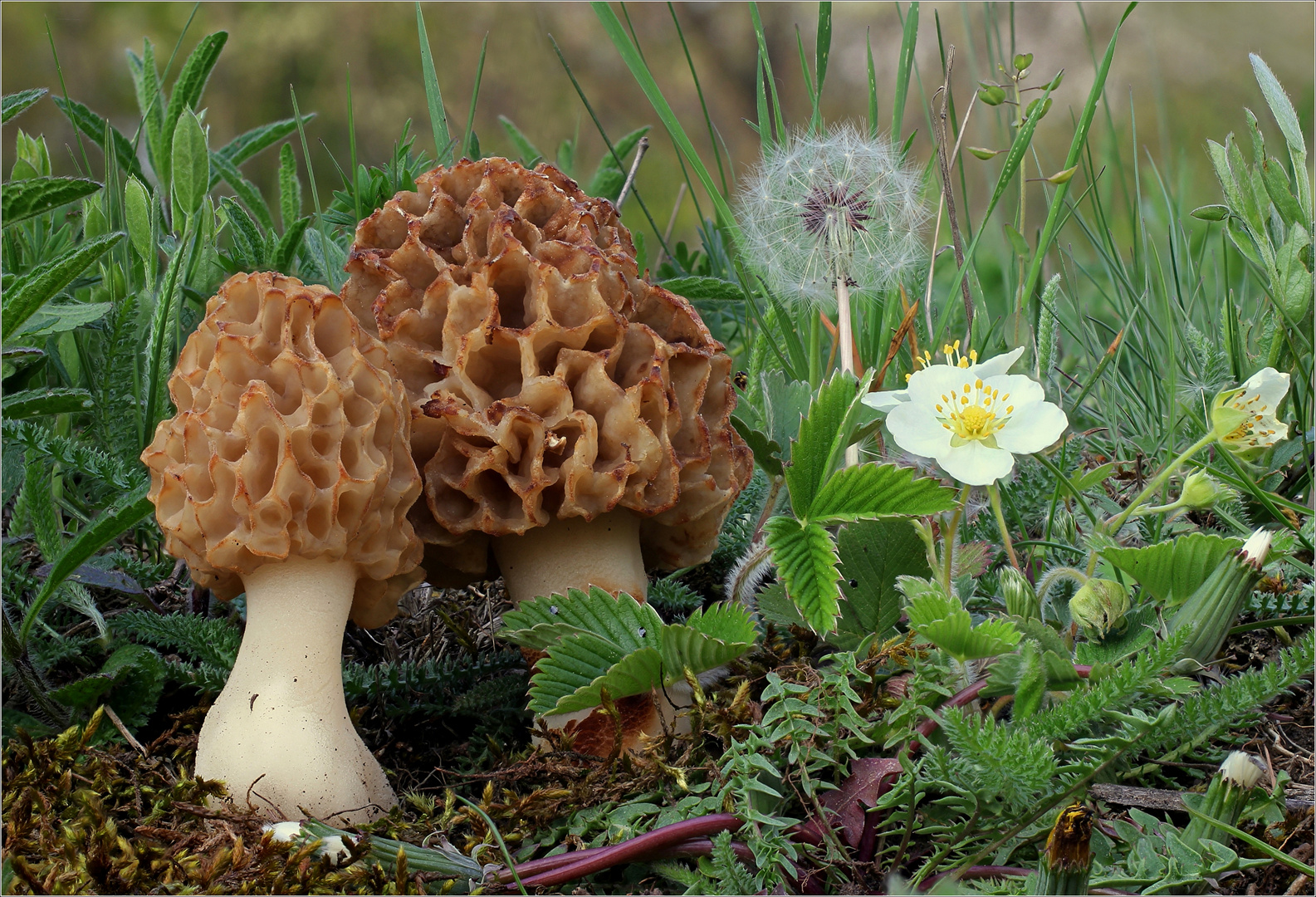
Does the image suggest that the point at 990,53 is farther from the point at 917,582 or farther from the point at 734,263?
the point at 917,582

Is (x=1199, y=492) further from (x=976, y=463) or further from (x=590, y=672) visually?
(x=590, y=672)

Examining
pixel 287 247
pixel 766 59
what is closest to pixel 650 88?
pixel 766 59

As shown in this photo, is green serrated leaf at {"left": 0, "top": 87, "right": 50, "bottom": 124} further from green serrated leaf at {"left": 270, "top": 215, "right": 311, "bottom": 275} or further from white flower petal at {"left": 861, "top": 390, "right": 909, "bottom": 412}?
white flower petal at {"left": 861, "top": 390, "right": 909, "bottom": 412}

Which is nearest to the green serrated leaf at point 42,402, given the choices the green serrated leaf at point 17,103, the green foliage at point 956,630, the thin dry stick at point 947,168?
the green serrated leaf at point 17,103

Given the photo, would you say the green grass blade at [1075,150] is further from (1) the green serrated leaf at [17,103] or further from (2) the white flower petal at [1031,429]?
(1) the green serrated leaf at [17,103]

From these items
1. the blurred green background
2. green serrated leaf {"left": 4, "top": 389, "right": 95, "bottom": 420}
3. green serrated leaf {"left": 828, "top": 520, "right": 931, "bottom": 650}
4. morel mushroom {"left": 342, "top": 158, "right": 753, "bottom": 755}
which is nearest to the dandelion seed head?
morel mushroom {"left": 342, "top": 158, "right": 753, "bottom": 755}

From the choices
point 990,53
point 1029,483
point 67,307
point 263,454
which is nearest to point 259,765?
point 263,454
